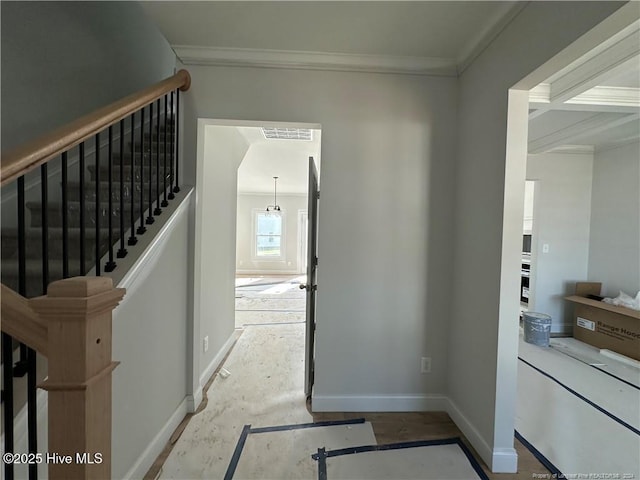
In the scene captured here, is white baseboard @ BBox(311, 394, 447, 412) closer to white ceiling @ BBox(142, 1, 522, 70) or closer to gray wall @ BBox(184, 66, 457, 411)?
gray wall @ BBox(184, 66, 457, 411)

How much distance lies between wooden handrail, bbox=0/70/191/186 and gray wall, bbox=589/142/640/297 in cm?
503

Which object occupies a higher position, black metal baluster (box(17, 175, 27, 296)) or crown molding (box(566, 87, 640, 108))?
crown molding (box(566, 87, 640, 108))

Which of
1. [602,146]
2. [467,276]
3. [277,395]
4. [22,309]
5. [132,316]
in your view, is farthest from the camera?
[602,146]

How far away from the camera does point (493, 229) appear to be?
5.37ft

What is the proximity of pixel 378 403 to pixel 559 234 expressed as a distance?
3621 millimetres

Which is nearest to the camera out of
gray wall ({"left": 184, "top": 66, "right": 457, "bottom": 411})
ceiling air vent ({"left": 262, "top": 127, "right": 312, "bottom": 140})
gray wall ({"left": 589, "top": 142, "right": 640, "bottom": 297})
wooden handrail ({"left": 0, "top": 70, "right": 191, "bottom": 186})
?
wooden handrail ({"left": 0, "top": 70, "right": 191, "bottom": 186})

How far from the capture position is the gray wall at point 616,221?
331 cm

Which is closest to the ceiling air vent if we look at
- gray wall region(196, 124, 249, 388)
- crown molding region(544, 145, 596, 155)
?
gray wall region(196, 124, 249, 388)

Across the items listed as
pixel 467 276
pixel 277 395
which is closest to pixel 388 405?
pixel 277 395

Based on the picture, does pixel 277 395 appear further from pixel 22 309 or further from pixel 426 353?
pixel 22 309

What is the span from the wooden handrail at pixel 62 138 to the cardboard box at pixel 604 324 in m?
4.79

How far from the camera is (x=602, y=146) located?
11.8 feet

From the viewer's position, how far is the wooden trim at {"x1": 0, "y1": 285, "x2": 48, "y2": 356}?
613mm

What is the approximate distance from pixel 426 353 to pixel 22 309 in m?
2.20
